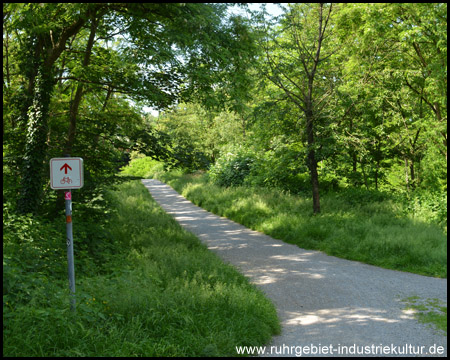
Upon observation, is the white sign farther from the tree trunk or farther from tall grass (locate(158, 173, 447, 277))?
the tree trunk

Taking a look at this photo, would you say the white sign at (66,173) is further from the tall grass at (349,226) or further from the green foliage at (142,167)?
the green foliage at (142,167)

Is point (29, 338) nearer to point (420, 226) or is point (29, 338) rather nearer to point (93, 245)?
point (93, 245)

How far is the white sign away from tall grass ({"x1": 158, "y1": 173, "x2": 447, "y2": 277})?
23.5 feet

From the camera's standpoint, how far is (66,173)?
16.6 ft

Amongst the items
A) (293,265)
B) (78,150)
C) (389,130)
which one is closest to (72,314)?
(293,265)

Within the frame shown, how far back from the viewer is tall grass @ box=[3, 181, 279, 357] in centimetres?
407

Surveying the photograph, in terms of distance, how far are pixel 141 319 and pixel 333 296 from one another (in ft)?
12.1

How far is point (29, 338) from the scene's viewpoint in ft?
13.1

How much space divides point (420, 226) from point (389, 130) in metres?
7.07

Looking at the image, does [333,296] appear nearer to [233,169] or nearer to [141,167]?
[233,169]

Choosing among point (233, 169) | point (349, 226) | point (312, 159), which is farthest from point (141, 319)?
point (233, 169)

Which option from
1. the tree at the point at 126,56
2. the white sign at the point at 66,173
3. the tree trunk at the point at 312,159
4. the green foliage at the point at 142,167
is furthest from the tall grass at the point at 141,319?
the green foliage at the point at 142,167

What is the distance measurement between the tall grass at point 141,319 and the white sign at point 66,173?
147 cm

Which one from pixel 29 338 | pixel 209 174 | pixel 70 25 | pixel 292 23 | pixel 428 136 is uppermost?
pixel 292 23
